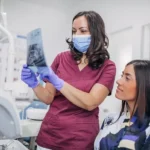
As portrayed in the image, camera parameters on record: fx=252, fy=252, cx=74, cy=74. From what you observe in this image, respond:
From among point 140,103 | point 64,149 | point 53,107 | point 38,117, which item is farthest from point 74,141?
point 38,117

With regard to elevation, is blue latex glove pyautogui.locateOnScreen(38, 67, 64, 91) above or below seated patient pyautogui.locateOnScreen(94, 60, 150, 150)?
above

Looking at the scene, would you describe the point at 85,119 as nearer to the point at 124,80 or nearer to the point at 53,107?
the point at 53,107

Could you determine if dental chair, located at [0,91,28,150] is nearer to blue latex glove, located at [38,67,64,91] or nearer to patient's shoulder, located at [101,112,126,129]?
blue latex glove, located at [38,67,64,91]

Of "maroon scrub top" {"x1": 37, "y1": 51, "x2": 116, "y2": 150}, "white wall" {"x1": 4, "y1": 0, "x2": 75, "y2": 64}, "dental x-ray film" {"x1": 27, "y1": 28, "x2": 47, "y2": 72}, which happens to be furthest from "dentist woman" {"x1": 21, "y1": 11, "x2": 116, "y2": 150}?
"white wall" {"x1": 4, "y1": 0, "x2": 75, "y2": 64}

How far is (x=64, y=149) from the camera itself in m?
1.32

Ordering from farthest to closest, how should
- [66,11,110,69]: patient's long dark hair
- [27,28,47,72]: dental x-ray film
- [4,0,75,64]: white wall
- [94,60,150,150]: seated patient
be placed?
[4,0,75,64]: white wall
[66,11,110,69]: patient's long dark hair
[94,60,150,150]: seated patient
[27,28,47,72]: dental x-ray film

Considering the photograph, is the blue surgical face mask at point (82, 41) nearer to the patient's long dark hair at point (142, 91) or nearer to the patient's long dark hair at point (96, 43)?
the patient's long dark hair at point (96, 43)

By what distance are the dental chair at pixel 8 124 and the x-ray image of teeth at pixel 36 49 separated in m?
0.28

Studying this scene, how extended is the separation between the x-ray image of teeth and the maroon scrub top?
27cm

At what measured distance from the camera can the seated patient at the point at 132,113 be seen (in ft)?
4.13

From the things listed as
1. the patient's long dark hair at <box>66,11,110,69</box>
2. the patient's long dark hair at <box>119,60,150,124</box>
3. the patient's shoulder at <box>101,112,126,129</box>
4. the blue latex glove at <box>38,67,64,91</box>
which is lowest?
the patient's shoulder at <box>101,112,126,129</box>

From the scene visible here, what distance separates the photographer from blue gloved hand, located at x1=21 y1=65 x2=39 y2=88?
51.1 inches

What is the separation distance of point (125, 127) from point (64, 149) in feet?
1.11

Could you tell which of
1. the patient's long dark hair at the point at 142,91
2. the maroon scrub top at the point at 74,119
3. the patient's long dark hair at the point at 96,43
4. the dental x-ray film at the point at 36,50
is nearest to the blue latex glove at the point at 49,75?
the dental x-ray film at the point at 36,50
